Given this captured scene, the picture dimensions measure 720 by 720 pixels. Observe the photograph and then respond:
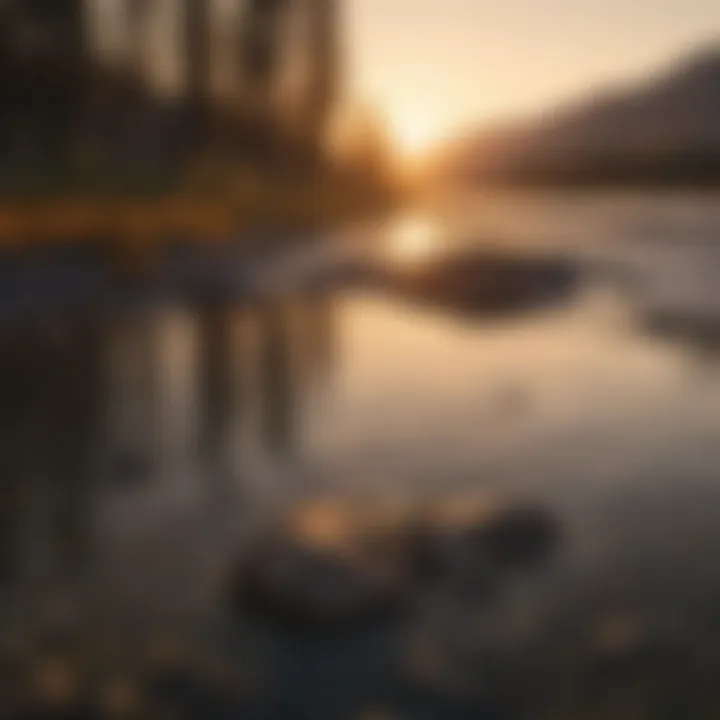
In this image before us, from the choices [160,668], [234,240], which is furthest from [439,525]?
[234,240]

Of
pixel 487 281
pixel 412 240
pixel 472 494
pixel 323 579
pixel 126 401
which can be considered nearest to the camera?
pixel 323 579

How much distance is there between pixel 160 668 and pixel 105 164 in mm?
28401

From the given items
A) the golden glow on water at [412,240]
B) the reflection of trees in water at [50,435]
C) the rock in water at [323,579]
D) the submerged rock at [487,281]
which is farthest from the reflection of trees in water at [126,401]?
the golden glow on water at [412,240]

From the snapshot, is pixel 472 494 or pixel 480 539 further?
pixel 472 494

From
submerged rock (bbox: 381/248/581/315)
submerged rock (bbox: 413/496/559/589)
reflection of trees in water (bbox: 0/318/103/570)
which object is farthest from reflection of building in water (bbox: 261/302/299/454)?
submerged rock (bbox: 381/248/581/315)

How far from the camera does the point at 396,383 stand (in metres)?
16.0

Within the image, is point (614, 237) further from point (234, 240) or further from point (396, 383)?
point (396, 383)

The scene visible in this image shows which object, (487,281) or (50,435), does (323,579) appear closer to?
(50,435)

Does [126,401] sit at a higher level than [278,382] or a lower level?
lower

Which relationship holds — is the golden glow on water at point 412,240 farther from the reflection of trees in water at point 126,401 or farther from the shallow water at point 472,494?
the shallow water at point 472,494

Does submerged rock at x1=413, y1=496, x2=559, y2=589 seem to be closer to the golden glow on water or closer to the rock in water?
the rock in water

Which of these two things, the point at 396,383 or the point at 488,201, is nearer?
the point at 396,383

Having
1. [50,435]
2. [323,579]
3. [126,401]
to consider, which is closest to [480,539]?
[323,579]

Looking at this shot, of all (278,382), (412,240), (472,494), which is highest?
(412,240)
